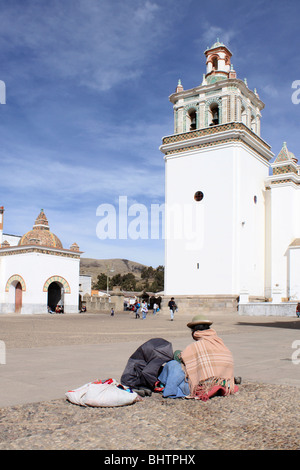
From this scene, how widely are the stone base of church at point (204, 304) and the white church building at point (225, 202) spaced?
57 mm

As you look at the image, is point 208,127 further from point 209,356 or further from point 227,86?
point 209,356

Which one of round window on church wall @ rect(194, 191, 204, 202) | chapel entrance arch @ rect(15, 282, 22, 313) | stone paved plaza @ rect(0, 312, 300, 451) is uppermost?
round window on church wall @ rect(194, 191, 204, 202)

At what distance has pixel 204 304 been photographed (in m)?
24.8

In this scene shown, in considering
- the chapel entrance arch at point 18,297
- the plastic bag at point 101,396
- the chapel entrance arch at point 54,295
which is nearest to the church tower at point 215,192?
the chapel entrance arch at point 54,295

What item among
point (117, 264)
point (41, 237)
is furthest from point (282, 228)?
point (117, 264)

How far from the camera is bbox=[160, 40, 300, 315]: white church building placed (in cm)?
2508

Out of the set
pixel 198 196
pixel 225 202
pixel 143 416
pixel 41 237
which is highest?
pixel 198 196

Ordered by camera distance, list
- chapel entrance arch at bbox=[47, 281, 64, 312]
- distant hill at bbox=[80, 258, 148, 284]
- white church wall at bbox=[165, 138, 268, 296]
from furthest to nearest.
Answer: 1. distant hill at bbox=[80, 258, 148, 284]
2. chapel entrance arch at bbox=[47, 281, 64, 312]
3. white church wall at bbox=[165, 138, 268, 296]

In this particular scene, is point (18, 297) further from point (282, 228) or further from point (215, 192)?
point (282, 228)

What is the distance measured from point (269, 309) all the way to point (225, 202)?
6541 mm

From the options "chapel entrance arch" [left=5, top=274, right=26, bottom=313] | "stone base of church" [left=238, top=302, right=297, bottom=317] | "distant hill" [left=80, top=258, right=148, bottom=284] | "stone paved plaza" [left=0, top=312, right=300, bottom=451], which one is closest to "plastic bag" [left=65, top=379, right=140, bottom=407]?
"stone paved plaza" [left=0, top=312, right=300, bottom=451]

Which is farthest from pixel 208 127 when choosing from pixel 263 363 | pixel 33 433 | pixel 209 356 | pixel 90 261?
pixel 90 261

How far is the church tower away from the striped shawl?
1950 centimetres

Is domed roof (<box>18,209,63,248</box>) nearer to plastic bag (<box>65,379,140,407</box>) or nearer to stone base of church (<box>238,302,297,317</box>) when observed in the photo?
stone base of church (<box>238,302,297,317</box>)
